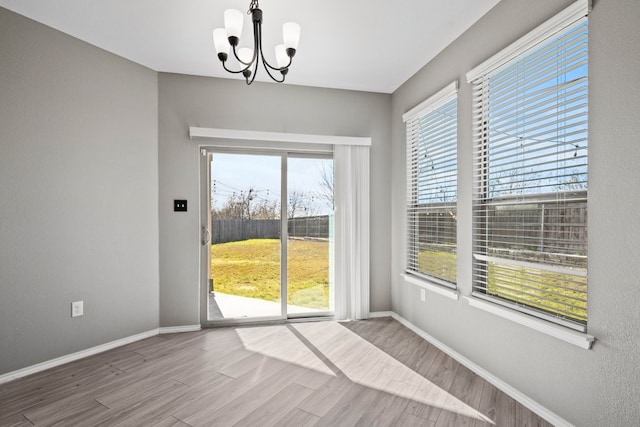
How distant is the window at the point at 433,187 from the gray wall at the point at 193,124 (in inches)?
33.3

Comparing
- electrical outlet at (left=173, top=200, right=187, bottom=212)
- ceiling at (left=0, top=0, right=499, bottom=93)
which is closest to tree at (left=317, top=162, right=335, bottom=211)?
ceiling at (left=0, top=0, right=499, bottom=93)

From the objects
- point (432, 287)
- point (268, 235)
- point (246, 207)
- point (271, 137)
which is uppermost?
point (271, 137)

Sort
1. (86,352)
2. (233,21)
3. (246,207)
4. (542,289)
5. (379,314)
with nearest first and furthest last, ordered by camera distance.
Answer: (233,21) → (542,289) → (86,352) → (246,207) → (379,314)

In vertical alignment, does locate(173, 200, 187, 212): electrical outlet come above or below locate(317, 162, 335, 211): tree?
below

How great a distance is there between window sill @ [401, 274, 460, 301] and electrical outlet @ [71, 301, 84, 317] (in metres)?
3.07

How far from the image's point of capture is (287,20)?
255cm

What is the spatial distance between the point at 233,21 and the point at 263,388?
2.39m

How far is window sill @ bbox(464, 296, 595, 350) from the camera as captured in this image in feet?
5.69

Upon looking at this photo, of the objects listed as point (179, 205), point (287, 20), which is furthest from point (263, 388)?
point (287, 20)

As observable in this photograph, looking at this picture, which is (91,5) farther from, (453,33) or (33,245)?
(453,33)

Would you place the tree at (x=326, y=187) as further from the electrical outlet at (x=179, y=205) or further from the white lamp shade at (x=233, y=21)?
the white lamp shade at (x=233, y=21)

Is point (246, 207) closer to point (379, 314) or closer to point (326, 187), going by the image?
point (326, 187)

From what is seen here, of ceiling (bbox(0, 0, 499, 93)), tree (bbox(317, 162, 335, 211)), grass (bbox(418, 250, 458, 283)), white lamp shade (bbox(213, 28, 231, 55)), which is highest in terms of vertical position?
ceiling (bbox(0, 0, 499, 93))

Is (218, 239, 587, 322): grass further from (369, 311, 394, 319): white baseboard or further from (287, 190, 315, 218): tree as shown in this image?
(369, 311, 394, 319): white baseboard
